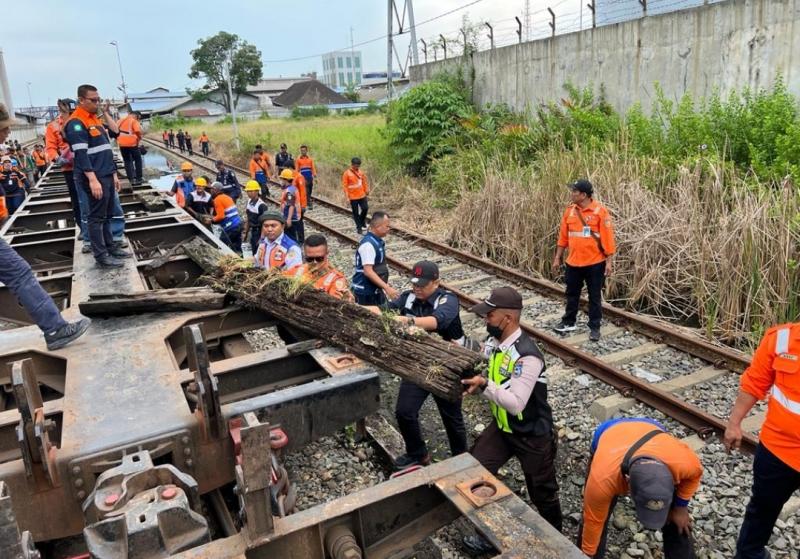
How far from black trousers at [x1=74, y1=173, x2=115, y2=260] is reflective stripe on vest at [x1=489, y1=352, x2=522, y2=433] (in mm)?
3711

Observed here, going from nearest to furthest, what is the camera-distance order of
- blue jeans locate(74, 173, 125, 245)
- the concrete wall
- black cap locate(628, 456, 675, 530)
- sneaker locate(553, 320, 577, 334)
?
black cap locate(628, 456, 675, 530) < blue jeans locate(74, 173, 125, 245) < sneaker locate(553, 320, 577, 334) < the concrete wall

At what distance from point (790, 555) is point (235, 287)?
3.76 metres

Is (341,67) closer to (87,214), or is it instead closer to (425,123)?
(425,123)

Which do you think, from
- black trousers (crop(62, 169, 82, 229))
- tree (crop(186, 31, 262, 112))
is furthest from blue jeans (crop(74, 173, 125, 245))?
tree (crop(186, 31, 262, 112))

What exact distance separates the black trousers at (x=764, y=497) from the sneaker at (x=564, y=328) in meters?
3.50

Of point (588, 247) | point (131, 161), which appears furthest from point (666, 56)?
point (131, 161)

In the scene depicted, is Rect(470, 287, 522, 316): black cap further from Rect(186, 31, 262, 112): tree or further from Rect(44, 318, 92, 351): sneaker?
Rect(186, 31, 262, 112): tree

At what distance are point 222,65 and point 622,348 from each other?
8835 cm

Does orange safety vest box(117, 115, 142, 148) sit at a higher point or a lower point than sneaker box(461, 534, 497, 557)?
higher

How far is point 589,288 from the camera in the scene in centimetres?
634

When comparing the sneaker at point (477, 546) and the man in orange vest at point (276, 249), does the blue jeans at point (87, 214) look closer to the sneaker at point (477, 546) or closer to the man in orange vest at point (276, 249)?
the man in orange vest at point (276, 249)

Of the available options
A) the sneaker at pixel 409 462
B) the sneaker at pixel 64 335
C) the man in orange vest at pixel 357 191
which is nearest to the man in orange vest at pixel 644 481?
the sneaker at pixel 409 462

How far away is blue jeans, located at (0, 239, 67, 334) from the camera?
3.36 m

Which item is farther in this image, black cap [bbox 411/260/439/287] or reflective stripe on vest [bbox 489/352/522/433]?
black cap [bbox 411/260/439/287]
